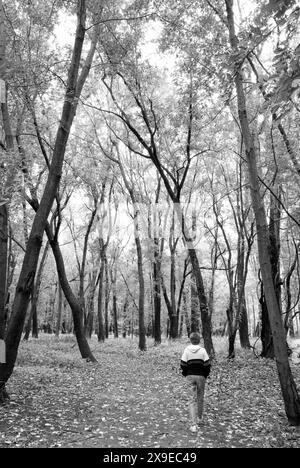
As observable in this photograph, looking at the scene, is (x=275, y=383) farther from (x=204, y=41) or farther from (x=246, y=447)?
(x=204, y=41)

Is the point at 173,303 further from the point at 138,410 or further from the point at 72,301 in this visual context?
the point at 138,410

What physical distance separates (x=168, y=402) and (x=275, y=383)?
148 inches

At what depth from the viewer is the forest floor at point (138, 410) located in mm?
6254

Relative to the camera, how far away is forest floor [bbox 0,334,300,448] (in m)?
6.25

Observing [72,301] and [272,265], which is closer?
[272,265]

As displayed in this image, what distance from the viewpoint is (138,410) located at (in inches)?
336

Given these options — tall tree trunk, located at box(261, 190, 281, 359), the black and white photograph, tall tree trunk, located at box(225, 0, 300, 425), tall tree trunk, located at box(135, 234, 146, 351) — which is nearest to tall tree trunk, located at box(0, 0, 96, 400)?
the black and white photograph

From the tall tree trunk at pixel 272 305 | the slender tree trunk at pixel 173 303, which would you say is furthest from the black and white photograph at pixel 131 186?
the slender tree trunk at pixel 173 303

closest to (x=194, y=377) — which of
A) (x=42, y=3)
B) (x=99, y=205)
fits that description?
(x=42, y=3)

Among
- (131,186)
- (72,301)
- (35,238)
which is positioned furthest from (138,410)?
(131,186)

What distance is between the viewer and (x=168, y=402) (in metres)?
9.38

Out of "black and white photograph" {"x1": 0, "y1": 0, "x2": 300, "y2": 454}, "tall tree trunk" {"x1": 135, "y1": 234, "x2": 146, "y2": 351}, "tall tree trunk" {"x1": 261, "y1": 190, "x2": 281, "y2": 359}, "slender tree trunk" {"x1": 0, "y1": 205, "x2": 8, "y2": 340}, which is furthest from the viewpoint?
"tall tree trunk" {"x1": 135, "y1": 234, "x2": 146, "y2": 351}

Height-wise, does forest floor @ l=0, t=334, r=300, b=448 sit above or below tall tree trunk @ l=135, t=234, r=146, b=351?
below

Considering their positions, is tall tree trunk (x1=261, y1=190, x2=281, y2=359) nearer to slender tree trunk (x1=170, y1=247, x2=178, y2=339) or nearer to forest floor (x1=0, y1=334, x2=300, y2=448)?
forest floor (x1=0, y1=334, x2=300, y2=448)
